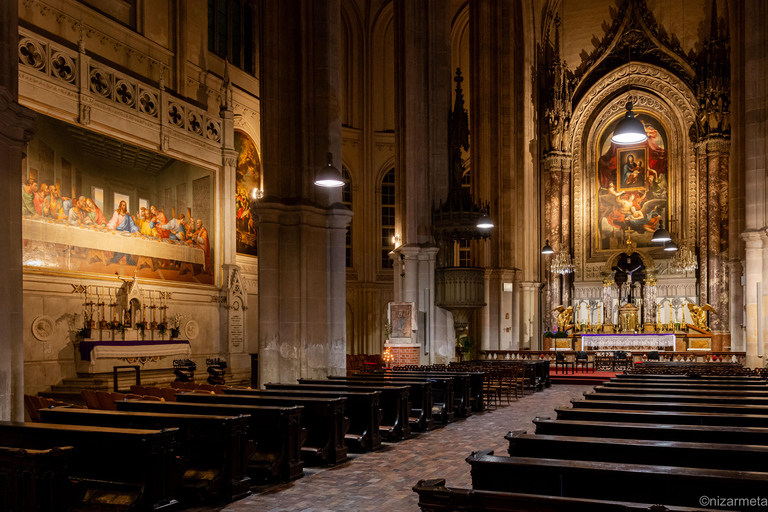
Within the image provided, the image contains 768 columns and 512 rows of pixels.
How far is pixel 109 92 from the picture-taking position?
744 inches

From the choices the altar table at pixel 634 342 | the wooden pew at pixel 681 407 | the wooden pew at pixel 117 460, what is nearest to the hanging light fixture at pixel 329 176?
the wooden pew at pixel 681 407

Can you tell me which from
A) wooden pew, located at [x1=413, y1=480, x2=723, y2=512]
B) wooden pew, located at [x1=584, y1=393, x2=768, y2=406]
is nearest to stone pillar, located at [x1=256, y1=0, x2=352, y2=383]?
wooden pew, located at [x1=584, y1=393, x2=768, y2=406]

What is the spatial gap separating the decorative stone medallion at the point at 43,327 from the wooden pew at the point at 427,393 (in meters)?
7.77

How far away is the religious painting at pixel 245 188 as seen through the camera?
84.5 feet

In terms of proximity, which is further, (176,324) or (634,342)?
(634,342)

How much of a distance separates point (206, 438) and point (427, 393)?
5318 mm

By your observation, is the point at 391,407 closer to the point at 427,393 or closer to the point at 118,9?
the point at 427,393

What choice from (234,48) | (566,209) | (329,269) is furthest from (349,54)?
(329,269)

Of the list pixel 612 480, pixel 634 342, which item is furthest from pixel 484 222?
pixel 612 480

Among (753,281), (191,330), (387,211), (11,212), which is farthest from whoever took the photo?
(387,211)

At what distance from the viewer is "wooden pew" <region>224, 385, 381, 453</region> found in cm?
964

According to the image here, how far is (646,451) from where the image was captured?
499cm

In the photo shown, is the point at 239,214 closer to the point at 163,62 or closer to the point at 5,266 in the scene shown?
the point at 163,62

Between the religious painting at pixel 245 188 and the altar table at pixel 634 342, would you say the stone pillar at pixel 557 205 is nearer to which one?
the altar table at pixel 634 342
